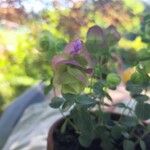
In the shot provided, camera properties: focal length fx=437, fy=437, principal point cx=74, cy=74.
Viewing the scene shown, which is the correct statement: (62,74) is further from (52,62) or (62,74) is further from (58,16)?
(58,16)

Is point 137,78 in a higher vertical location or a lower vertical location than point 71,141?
higher

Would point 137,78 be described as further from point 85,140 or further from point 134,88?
point 85,140

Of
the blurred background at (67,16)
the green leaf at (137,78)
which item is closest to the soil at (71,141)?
the green leaf at (137,78)

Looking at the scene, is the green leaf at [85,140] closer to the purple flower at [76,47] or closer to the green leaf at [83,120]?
the green leaf at [83,120]

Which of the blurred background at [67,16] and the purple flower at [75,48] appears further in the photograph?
the blurred background at [67,16]

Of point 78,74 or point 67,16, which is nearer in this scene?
point 78,74

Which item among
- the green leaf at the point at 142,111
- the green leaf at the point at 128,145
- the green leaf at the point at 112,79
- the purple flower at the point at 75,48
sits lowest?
Result: the green leaf at the point at 128,145

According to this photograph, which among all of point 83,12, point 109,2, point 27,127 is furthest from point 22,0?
point 27,127

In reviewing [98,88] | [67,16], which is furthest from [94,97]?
[67,16]

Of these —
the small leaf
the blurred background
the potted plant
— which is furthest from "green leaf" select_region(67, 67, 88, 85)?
the blurred background
